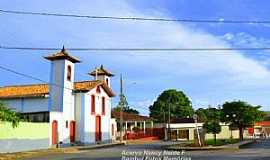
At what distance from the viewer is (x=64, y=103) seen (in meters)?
50.8

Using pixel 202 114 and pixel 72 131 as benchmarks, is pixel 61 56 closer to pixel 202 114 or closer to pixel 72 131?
pixel 72 131

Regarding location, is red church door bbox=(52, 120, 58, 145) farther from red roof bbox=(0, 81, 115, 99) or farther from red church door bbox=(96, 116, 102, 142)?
red church door bbox=(96, 116, 102, 142)

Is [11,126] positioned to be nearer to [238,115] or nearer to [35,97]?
[35,97]

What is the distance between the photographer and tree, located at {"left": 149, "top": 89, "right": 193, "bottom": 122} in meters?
115

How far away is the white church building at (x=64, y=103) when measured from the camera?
160ft

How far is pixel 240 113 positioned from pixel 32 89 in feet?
81.9

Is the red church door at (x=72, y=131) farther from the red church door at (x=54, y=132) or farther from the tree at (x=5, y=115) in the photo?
the tree at (x=5, y=115)

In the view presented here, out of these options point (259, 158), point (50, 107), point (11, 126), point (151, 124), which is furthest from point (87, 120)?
point (151, 124)

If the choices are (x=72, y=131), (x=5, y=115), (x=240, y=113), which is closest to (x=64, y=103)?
(x=72, y=131)

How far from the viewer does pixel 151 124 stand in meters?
93.4

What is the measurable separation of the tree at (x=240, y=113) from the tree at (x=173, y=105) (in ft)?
164

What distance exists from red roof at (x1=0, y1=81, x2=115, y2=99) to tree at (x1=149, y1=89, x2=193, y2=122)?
55.8 m

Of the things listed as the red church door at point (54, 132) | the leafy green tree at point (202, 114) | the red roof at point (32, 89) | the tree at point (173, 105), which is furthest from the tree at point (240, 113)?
the tree at point (173, 105)

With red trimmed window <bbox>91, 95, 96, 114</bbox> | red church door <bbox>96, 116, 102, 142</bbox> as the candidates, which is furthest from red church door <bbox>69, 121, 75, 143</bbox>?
red church door <bbox>96, 116, 102, 142</bbox>
